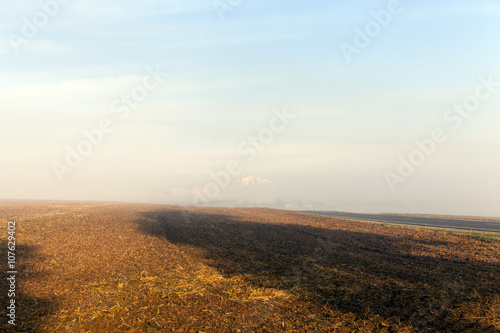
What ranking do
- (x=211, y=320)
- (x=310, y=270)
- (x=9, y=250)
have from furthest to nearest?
1. (x=9, y=250)
2. (x=310, y=270)
3. (x=211, y=320)

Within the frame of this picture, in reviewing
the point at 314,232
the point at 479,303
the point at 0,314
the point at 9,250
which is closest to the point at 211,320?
the point at 0,314

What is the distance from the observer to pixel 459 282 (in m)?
12.0

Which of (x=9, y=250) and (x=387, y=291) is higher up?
(x=387, y=291)

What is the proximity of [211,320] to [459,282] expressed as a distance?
9.63 m

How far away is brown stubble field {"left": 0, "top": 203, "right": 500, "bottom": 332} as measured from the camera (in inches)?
335

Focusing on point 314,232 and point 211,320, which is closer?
point 211,320

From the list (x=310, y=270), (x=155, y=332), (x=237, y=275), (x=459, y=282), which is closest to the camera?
(x=155, y=332)

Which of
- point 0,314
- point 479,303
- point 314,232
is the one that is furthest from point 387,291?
point 314,232

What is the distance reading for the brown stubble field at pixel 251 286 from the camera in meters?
8.50

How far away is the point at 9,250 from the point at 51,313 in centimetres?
1173

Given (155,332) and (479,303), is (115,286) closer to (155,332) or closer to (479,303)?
(155,332)

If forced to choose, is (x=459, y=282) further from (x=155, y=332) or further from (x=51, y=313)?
(x=51, y=313)

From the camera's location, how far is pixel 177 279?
492 inches

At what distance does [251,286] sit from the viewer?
11.5 meters
